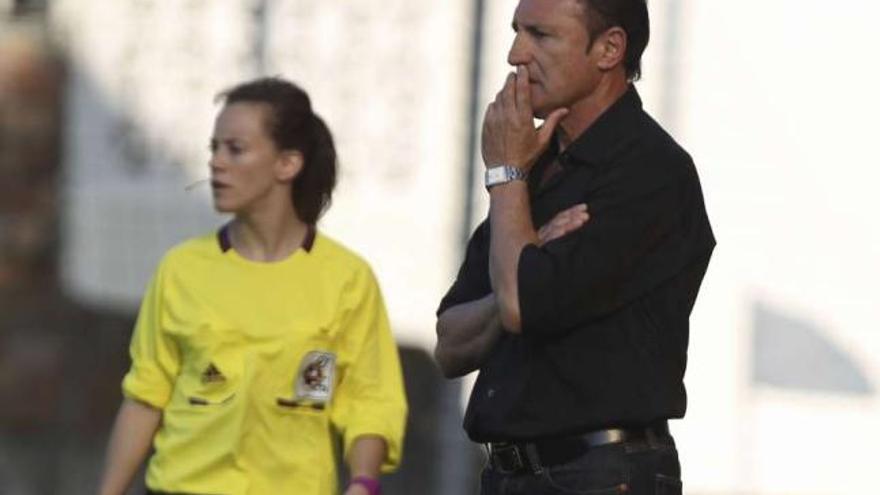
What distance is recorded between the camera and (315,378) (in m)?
6.29

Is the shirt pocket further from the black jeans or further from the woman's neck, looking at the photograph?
the black jeans

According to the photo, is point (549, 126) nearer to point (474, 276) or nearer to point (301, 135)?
point (474, 276)

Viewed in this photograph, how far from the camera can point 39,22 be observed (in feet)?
38.9

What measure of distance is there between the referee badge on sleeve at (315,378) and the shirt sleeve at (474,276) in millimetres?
848

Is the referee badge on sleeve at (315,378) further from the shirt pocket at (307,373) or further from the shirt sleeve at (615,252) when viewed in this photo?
the shirt sleeve at (615,252)

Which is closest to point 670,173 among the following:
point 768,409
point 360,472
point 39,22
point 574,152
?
point 574,152

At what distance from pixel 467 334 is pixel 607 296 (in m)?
0.41

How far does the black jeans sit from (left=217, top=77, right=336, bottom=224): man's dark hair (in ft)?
5.44

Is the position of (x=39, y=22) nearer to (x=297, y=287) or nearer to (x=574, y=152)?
(x=297, y=287)

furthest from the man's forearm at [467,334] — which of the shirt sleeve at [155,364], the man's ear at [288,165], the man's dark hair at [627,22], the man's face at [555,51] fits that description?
the man's ear at [288,165]

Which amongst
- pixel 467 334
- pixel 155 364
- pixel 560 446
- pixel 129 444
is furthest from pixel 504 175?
pixel 129 444

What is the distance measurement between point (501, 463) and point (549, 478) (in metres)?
0.14

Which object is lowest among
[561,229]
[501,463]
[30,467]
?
[30,467]

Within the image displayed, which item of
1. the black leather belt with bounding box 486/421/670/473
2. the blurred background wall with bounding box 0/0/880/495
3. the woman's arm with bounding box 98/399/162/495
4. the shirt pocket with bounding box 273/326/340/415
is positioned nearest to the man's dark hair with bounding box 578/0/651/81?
the black leather belt with bounding box 486/421/670/473
